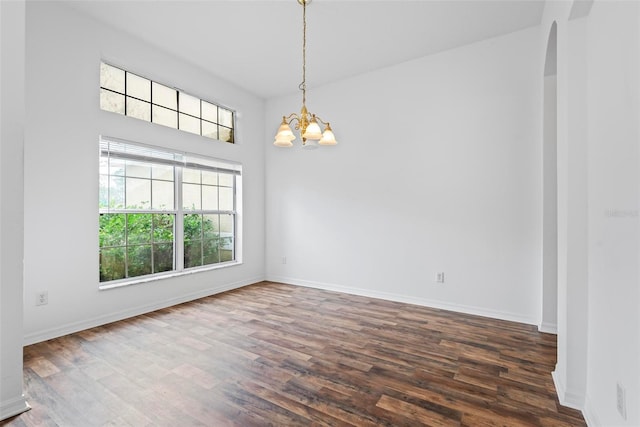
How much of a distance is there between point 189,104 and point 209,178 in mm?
1035

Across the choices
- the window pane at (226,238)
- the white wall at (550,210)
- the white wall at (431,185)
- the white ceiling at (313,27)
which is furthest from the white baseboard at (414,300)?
the white ceiling at (313,27)

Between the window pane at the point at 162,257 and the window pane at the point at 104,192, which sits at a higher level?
the window pane at the point at 104,192

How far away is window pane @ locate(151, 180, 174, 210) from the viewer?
380cm

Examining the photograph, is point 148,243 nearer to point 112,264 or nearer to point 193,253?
point 112,264

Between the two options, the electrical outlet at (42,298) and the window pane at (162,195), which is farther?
the window pane at (162,195)

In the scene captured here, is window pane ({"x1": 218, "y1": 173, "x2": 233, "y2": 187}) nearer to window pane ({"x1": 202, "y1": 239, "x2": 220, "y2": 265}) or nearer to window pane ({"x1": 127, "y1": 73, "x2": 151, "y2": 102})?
window pane ({"x1": 202, "y1": 239, "x2": 220, "y2": 265})

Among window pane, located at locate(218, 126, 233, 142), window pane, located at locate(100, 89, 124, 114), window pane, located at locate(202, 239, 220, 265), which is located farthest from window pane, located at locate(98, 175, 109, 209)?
window pane, located at locate(218, 126, 233, 142)

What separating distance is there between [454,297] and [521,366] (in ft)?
4.46

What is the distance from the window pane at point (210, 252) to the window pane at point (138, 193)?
1020 millimetres

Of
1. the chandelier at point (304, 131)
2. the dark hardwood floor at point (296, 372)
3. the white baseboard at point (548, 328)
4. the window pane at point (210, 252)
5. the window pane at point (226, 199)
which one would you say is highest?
the chandelier at point (304, 131)

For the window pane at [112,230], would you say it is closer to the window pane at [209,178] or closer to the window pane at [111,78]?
the window pane at [209,178]

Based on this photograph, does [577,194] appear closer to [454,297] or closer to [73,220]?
[454,297]

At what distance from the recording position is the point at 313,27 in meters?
3.28

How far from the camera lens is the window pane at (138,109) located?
3557mm
